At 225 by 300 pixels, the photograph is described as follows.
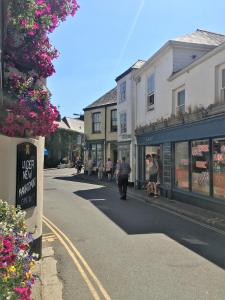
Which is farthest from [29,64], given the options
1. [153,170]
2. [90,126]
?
[90,126]

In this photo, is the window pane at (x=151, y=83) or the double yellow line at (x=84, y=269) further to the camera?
the window pane at (x=151, y=83)

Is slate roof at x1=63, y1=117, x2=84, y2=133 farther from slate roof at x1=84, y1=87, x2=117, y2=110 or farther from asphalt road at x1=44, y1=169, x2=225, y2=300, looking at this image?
asphalt road at x1=44, y1=169, x2=225, y2=300

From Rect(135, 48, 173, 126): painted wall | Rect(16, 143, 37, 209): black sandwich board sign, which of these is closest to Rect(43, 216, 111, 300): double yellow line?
Rect(16, 143, 37, 209): black sandwich board sign

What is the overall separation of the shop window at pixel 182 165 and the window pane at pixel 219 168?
2364 millimetres

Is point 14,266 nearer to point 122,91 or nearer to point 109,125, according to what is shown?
point 122,91

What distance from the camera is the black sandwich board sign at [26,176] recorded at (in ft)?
21.6

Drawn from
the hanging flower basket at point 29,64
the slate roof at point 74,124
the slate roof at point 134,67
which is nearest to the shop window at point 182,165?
the slate roof at point 134,67

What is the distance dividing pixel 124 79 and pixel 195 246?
19211 mm

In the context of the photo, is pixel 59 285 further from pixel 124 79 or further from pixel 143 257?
pixel 124 79

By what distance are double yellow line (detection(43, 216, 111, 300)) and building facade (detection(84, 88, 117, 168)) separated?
26.0 m

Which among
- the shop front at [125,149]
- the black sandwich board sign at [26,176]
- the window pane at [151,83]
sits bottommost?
the black sandwich board sign at [26,176]

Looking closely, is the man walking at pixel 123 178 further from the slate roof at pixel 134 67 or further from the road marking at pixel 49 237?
the slate roof at pixel 134 67

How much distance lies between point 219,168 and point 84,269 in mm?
8021

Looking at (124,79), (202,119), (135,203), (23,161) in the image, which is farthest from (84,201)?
(124,79)
